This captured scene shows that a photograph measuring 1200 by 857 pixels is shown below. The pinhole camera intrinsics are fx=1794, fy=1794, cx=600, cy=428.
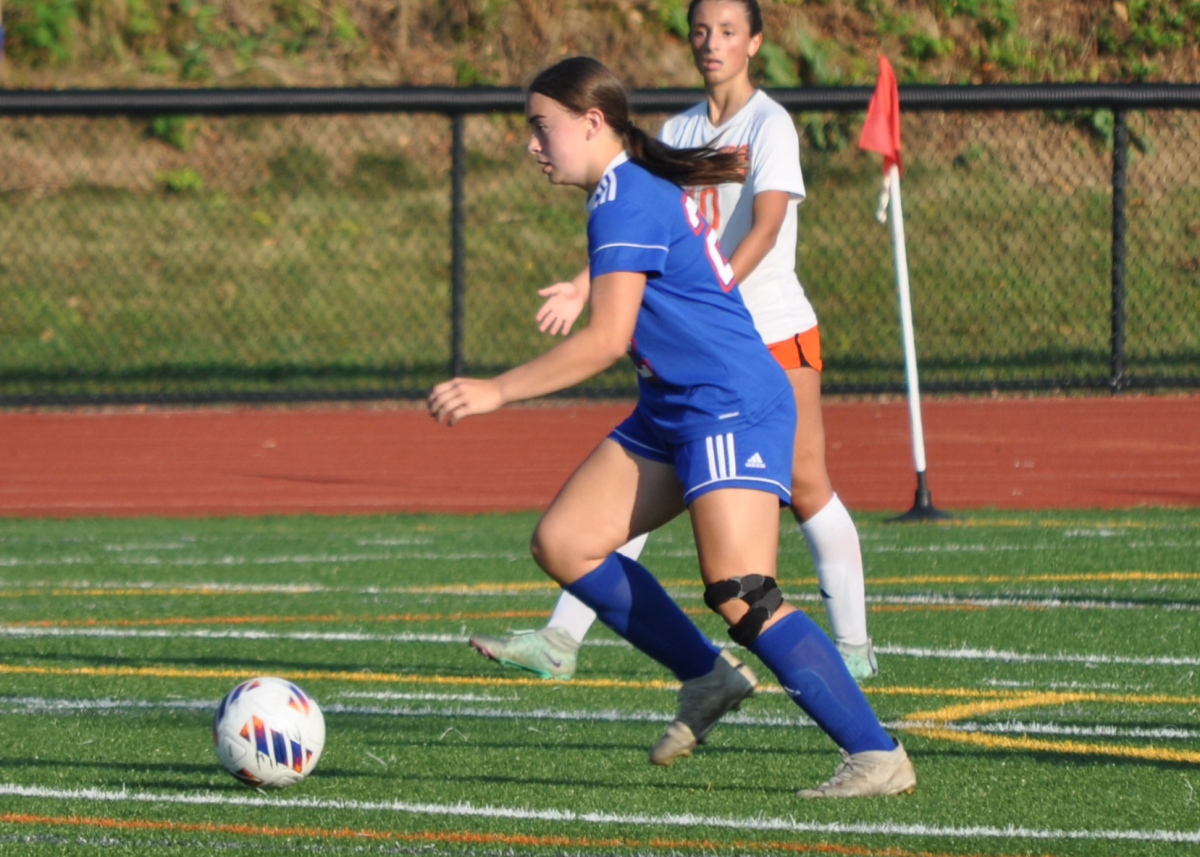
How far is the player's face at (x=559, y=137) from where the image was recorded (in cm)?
430

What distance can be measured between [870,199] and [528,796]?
1403cm

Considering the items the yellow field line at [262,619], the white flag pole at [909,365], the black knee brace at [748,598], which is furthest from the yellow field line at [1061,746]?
the white flag pole at [909,365]

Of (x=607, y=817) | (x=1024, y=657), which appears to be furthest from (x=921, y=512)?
(x=607, y=817)

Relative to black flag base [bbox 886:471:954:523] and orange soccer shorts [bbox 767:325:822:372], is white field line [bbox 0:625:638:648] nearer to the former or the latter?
orange soccer shorts [bbox 767:325:822:372]

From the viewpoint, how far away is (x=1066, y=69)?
21344 millimetres

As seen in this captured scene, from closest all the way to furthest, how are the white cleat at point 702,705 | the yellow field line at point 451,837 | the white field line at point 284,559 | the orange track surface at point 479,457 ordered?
1. the yellow field line at point 451,837
2. the white cleat at point 702,705
3. the white field line at point 284,559
4. the orange track surface at point 479,457

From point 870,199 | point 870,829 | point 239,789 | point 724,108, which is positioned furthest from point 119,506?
point 870,199

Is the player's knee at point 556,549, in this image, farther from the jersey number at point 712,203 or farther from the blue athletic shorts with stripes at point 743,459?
the jersey number at point 712,203

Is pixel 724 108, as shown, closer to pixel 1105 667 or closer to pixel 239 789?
pixel 1105 667

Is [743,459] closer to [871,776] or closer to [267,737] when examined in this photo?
[871,776]

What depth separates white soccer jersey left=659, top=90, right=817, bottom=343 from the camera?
5977 mm

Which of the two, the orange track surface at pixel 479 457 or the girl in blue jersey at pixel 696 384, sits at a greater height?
the girl in blue jersey at pixel 696 384

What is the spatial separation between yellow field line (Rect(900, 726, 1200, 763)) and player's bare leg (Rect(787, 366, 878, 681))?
2.59ft

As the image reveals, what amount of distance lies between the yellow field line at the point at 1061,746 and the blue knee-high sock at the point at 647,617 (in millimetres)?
797
